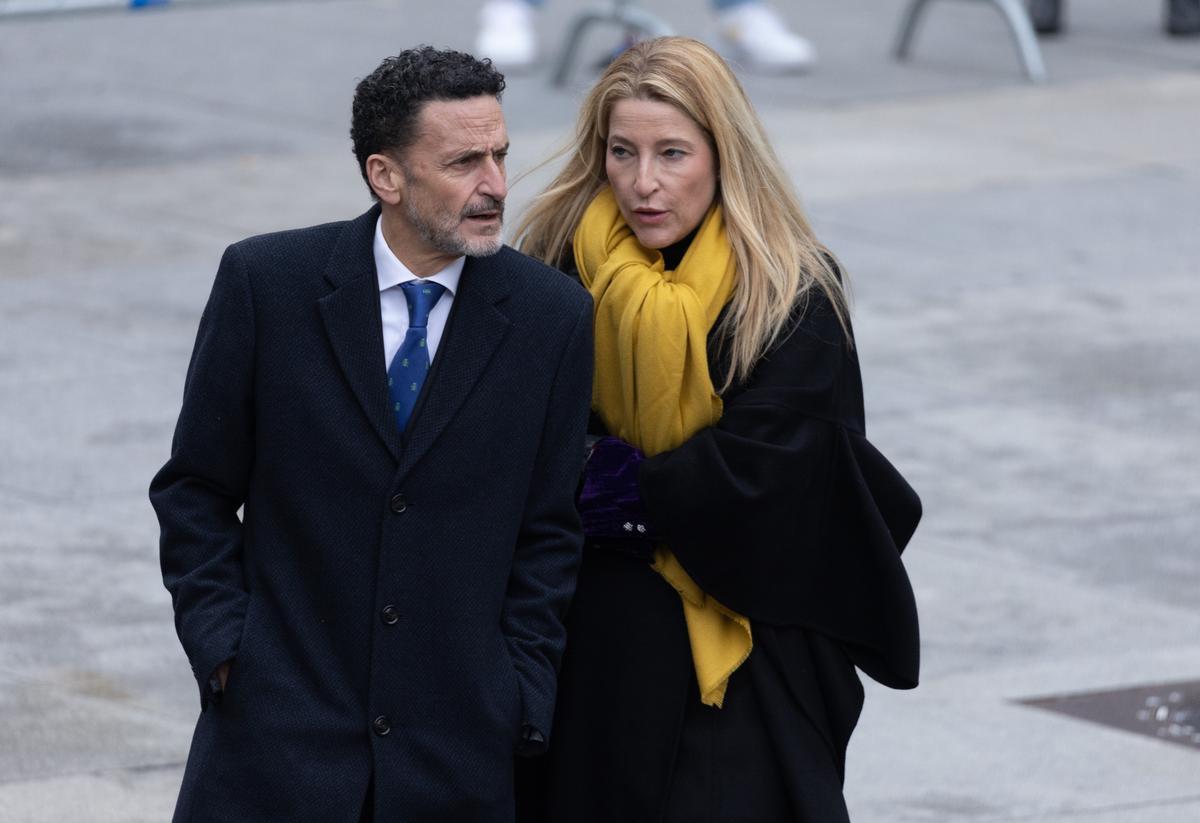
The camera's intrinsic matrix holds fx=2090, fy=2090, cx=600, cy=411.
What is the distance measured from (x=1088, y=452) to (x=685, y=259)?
407 cm

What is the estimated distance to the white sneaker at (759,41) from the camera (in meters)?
12.7

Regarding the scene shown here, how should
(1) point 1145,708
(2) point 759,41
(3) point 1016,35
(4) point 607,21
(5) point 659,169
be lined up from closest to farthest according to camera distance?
(5) point 659,169
(1) point 1145,708
(4) point 607,21
(2) point 759,41
(3) point 1016,35

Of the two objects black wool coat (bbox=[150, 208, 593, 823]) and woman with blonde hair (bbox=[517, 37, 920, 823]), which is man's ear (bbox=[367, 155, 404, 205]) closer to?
black wool coat (bbox=[150, 208, 593, 823])

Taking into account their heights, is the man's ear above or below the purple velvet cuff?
above

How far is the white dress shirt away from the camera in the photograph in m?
3.30

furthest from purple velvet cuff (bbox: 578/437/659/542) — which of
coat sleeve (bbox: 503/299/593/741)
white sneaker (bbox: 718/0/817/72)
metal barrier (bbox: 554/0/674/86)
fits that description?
white sneaker (bbox: 718/0/817/72)

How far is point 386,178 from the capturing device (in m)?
3.25

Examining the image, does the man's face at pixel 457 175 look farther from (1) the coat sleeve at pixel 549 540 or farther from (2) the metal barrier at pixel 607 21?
(2) the metal barrier at pixel 607 21

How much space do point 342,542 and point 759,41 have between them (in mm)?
9987

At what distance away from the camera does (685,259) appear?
12.0ft

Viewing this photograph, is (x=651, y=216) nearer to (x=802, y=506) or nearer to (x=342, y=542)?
(x=802, y=506)

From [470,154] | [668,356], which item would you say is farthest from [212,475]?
[668,356]

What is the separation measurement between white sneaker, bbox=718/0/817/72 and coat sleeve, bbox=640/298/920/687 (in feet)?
30.3

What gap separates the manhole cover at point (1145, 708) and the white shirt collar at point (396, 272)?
276 centimetres
